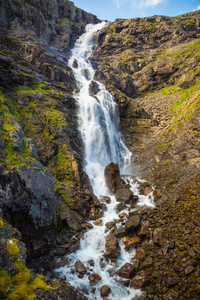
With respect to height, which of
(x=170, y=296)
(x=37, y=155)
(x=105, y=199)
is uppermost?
(x=37, y=155)

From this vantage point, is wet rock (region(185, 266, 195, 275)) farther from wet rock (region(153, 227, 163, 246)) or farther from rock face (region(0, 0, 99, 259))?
rock face (region(0, 0, 99, 259))

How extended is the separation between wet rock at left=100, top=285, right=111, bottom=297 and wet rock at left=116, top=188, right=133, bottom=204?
9.48m

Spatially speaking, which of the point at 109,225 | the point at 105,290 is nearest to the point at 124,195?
the point at 109,225

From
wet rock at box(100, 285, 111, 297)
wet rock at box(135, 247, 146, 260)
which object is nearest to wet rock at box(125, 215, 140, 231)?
wet rock at box(135, 247, 146, 260)

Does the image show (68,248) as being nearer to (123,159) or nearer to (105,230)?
(105,230)

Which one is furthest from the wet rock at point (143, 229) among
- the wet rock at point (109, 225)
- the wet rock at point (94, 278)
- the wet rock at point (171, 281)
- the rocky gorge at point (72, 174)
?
the wet rock at point (94, 278)

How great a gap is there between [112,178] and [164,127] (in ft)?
53.8

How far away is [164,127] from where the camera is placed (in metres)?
31.1

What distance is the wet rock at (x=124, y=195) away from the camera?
19.2m

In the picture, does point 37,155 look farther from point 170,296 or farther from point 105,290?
point 170,296

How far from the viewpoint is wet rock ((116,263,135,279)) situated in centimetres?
1103

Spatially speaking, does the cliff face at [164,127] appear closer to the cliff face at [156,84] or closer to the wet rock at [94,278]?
the cliff face at [156,84]

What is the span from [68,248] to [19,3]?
57.7 m

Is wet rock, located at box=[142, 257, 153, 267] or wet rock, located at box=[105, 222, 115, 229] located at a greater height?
wet rock, located at box=[105, 222, 115, 229]
